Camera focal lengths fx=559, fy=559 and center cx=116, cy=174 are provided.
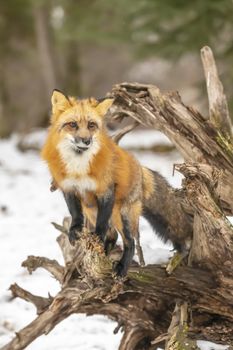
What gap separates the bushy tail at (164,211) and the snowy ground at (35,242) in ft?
2.43

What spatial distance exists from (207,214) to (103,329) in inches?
98.2

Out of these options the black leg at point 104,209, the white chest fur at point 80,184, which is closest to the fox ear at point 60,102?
the white chest fur at point 80,184

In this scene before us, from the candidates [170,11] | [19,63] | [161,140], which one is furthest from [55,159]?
[19,63]

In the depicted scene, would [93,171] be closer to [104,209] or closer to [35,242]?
[104,209]

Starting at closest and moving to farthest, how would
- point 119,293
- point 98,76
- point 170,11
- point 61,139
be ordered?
point 61,139
point 119,293
point 170,11
point 98,76

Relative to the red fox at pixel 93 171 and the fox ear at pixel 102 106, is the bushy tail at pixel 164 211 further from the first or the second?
the fox ear at pixel 102 106

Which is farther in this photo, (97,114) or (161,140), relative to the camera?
(161,140)

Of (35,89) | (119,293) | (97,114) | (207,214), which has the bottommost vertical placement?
(119,293)

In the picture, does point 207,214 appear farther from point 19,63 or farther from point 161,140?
point 19,63

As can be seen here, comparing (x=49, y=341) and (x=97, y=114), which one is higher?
(x=97, y=114)

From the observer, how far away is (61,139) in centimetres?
430

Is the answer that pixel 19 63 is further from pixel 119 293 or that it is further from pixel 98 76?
pixel 119 293

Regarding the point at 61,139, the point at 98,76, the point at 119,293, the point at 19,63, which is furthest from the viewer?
the point at 98,76

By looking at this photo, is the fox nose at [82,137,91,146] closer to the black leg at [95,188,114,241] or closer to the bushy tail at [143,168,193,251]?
the black leg at [95,188,114,241]
